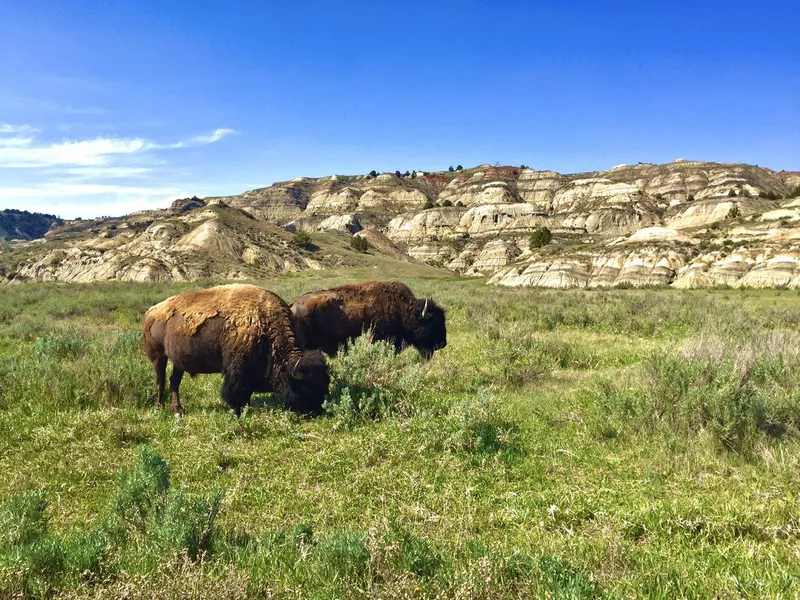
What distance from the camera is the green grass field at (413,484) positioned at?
303cm

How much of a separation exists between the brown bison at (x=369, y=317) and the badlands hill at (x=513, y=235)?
35606 millimetres

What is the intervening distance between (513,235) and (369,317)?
79316 millimetres

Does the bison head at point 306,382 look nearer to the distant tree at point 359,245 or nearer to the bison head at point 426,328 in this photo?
the bison head at point 426,328

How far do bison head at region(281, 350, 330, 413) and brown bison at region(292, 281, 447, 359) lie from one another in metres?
2.58

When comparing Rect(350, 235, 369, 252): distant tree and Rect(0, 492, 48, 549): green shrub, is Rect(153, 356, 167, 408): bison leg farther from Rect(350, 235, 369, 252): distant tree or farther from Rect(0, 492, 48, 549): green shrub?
Rect(350, 235, 369, 252): distant tree

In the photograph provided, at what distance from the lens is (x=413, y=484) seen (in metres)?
Answer: 4.73

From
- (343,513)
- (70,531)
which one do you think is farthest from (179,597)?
(70,531)

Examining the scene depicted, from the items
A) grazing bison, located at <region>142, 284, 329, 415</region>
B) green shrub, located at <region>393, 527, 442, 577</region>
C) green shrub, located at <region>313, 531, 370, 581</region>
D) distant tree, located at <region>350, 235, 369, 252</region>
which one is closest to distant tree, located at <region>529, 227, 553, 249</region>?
distant tree, located at <region>350, 235, 369, 252</region>

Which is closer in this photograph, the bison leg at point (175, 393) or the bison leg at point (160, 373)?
the bison leg at point (175, 393)

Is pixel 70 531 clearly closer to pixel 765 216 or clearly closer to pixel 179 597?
pixel 179 597

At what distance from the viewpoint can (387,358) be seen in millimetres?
7676

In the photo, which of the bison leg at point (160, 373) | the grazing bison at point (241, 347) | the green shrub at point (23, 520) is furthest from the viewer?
the bison leg at point (160, 373)

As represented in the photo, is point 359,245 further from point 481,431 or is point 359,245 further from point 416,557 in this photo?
point 416,557

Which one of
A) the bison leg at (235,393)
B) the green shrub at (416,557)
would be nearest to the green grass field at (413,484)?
the green shrub at (416,557)
